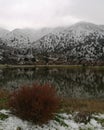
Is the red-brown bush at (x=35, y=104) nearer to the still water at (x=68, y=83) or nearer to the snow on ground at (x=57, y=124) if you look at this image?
the snow on ground at (x=57, y=124)

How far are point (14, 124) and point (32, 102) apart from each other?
4.34 ft

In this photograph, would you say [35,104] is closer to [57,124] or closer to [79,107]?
[57,124]

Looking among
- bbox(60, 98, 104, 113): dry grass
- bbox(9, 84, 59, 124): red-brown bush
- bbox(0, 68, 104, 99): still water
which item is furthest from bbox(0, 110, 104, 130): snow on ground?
bbox(0, 68, 104, 99): still water

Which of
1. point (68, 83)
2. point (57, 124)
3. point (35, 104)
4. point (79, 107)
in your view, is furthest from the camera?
point (68, 83)

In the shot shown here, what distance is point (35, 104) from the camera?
13750 millimetres

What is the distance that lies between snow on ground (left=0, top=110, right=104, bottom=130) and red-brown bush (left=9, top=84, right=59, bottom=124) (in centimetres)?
30

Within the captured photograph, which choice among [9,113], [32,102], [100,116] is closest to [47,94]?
[32,102]

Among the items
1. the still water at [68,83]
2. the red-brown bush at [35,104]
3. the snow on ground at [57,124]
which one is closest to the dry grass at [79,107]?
the snow on ground at [57,124]

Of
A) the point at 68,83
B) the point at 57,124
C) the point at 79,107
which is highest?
the point at 57,124

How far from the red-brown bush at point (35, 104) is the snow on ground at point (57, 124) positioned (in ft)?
0.98

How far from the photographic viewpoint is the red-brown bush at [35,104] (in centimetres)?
1387

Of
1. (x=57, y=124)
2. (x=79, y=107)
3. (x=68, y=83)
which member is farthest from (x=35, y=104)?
(x=68, y=83)

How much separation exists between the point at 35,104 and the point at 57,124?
75.9 inches

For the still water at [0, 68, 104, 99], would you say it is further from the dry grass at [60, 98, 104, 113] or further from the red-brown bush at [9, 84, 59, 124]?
the red-brown bush at [9, 84, 59, 124]
